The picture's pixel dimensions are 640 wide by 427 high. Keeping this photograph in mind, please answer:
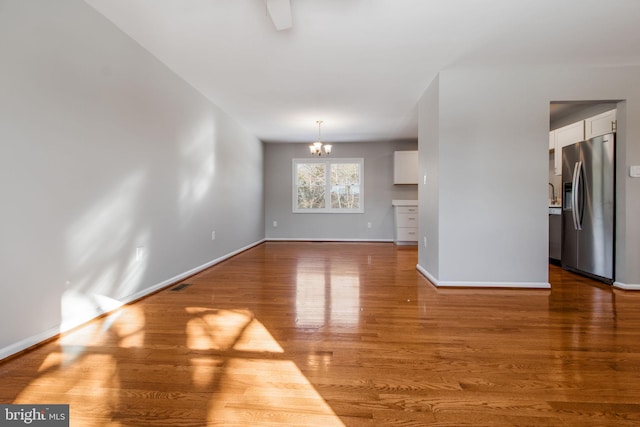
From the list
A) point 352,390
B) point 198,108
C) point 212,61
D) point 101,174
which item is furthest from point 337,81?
point 352,390

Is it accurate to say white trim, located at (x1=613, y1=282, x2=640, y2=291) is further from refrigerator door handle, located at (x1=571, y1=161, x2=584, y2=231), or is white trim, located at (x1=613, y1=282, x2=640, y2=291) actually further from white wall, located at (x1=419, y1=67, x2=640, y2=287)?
refrigerator door handle, located at (x1=571, y1=161, x2=584, y2=231)

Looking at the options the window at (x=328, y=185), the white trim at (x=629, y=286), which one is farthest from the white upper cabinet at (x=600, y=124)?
the window at (x=328, y=185)

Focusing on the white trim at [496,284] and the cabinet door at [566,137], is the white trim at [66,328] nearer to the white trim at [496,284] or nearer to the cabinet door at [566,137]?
the white trim at [496,284]

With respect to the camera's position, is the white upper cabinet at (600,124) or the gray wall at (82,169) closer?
the gray wall at (82,169)

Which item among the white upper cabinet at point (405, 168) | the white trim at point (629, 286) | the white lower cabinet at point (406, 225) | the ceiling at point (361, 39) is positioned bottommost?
the white trim at point (629, 286)

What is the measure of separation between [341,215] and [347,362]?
5797 millimetres

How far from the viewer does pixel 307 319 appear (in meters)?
2.37

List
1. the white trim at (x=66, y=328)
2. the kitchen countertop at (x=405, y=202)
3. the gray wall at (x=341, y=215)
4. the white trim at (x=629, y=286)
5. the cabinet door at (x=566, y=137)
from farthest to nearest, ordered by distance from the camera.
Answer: the gray wall at (x=341, y=215) → the kitchen countertop at (x=405, y=202) → the cabinet door at (x=566, y=137) → the white trim at (x=629, y=286) → the white trim at (x=66, y=328)

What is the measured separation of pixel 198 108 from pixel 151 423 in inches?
141

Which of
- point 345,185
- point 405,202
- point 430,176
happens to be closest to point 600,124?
point 430,176

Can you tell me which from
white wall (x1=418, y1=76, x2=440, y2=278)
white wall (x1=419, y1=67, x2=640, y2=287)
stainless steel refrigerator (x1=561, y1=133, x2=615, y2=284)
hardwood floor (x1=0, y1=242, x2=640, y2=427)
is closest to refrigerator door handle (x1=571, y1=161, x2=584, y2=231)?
stainless steel refrigerator (x1=561, y1=133, x2=615, y2=284)

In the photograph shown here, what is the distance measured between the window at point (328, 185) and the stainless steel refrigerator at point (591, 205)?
4.09 meters

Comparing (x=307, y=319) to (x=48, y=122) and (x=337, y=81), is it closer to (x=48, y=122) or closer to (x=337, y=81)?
(x=48, y=122)

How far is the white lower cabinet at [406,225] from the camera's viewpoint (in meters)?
6.79
